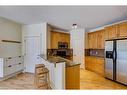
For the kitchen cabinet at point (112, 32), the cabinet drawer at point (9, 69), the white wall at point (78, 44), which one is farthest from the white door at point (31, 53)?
the kitchen cabinet at point (112, 32)

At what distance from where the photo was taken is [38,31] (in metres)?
6.07

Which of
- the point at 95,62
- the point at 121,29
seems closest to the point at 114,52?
the point at 121,29

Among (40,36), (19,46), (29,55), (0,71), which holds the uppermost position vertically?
(40,36)

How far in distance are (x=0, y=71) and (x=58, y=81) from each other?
3.19 metres

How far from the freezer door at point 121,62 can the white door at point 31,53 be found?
11.1 ft

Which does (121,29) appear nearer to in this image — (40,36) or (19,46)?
(40,36)

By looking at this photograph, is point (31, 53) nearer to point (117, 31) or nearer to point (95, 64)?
point (95, 64)

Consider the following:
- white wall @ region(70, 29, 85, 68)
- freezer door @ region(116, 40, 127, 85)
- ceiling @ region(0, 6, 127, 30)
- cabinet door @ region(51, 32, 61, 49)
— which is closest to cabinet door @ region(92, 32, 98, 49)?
white wall @ region(70, 29, 85, 68)

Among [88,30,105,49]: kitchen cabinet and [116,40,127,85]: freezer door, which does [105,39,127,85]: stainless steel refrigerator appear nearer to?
[116,40,127,85]: freezer door

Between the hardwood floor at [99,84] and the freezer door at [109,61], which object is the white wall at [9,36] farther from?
the freezer door at [109,61]

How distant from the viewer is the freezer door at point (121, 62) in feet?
14.1
